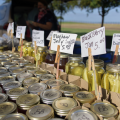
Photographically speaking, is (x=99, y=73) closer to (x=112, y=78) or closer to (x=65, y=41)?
(x=112, y=78)

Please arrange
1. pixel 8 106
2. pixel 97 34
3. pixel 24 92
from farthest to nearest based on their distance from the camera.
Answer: pixel 97 34 → pixel 24 92 → pixel 8 106

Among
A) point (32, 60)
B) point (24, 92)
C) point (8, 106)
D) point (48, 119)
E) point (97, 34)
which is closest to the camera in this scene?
point (48, 119)

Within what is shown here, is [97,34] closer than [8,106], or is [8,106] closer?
[8,106]

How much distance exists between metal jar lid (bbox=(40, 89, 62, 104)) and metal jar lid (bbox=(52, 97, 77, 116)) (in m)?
0.04

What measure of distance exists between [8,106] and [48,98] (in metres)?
0.27

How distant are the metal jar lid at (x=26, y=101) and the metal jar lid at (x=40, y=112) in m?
0.04

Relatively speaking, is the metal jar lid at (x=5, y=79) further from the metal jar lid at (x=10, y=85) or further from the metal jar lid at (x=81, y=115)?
the metal jar lid at (x=81, y=115)

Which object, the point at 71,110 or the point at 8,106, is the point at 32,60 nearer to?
the point at 8,106

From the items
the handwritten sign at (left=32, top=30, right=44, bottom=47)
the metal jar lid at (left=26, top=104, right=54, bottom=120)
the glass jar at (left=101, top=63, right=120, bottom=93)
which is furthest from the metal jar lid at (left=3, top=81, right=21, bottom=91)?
the handwritten sign at (left=32, top=30, right=44, bottom=47)

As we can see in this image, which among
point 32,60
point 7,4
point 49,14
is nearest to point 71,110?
point 32,60

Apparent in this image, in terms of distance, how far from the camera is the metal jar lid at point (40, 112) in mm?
738

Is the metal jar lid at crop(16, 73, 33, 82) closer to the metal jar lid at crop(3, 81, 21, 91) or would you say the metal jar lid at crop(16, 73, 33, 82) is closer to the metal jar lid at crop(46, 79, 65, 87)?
the metal jar lid at crop(3, 81, 21, 91)

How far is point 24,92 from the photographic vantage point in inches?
40.9

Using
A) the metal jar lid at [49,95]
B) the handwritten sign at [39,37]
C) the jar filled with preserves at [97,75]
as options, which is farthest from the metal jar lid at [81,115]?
the handwritten sign at [39,37]
